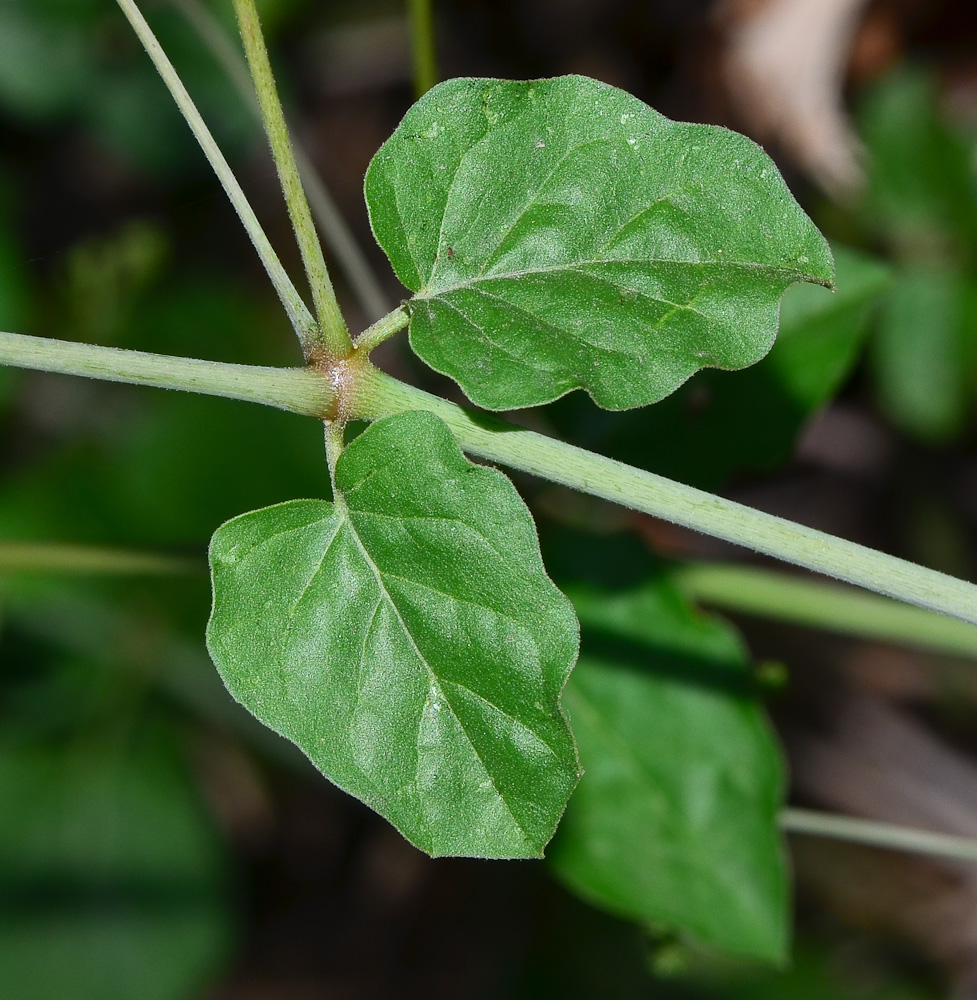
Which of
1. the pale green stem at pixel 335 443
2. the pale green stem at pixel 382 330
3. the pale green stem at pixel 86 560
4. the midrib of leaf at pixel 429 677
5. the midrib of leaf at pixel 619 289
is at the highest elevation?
the midrib of leaf at pixel 619 289

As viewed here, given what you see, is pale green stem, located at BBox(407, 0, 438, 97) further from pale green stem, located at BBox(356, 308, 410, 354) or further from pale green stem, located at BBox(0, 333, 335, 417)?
pale green stem, located at BBox(0, 333, 335, 417)

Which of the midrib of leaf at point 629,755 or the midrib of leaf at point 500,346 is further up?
the midrib of leaf at point 500,346

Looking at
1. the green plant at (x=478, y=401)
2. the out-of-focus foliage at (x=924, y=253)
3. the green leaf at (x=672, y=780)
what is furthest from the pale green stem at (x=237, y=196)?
the out-of-focus foliage at (x=924, y=253)

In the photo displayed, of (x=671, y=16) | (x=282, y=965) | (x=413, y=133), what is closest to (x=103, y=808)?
(x=282, y=965)

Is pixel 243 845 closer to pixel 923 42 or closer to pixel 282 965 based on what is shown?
pixel 282 965

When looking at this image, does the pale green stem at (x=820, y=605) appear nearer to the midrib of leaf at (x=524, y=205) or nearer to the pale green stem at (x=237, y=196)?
the midrib of leaf at (x=524, y=205)
